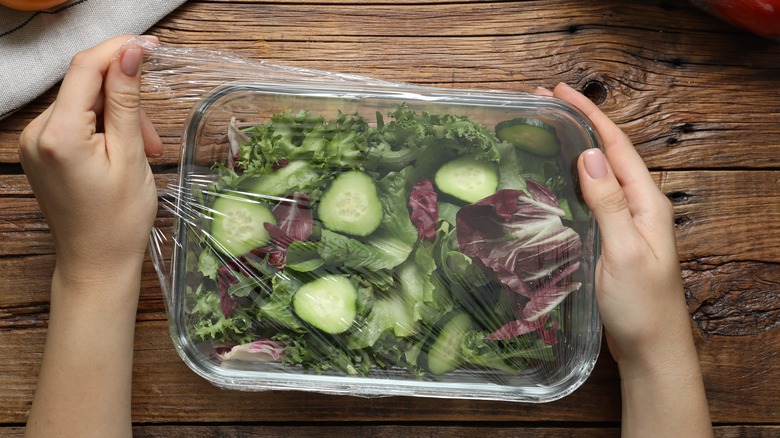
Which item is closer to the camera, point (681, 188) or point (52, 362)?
point (52, 362)

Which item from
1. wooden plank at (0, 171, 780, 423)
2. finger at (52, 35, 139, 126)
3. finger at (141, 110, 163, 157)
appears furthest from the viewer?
wooden plank at (0, 171, 780, 423)

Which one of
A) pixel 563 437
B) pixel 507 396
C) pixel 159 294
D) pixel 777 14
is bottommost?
pixel 563 437

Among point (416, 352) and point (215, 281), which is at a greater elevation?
point (215, 281)

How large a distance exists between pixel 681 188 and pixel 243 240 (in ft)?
2.23

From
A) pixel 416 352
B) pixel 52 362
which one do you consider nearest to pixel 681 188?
pixel 416 352

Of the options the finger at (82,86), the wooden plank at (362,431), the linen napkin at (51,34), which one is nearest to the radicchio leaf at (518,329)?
the wooden plank at (362,431)

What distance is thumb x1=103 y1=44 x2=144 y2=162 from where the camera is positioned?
0.77m

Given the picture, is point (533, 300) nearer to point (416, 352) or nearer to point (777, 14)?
point (416, 352)

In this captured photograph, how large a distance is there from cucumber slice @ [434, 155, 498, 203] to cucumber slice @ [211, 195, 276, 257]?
0.23 m

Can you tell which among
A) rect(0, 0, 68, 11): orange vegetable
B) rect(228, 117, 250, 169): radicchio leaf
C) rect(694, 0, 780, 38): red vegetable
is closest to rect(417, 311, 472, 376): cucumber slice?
rect(228, 117, 250, 169): radicchio leaf

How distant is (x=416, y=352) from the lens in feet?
2.75

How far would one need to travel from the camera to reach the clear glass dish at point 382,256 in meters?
0.81

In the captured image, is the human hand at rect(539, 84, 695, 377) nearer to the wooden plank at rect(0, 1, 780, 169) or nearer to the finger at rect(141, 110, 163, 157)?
the wooden plank at rect(0, 1, 780, 169)

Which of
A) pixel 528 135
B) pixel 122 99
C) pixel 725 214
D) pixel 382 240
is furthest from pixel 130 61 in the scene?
pixel 725 214
